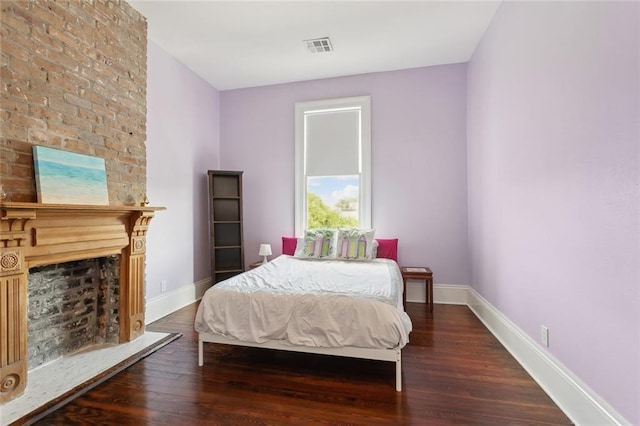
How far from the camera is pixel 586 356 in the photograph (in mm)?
1642

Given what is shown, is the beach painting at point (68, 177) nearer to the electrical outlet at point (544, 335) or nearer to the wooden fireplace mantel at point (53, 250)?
the wooden fireplace mantel at point (53, 250)

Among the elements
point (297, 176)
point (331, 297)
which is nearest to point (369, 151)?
point (297, 176)

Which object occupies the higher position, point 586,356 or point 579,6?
point 579,6

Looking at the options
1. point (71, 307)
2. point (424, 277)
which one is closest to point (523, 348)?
point (424, 277)

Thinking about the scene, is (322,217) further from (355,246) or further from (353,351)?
(353,351)

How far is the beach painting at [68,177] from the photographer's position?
2.09 m

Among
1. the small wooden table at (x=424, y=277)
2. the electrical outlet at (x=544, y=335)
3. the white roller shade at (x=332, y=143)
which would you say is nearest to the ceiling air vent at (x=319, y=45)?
the white roller shade at (x=332, y=143)

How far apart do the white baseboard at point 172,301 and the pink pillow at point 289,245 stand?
4.09ft

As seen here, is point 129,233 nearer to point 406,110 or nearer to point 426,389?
point 426,389

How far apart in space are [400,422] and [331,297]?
32.3 inches

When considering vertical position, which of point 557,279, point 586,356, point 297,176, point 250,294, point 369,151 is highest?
point 369,151

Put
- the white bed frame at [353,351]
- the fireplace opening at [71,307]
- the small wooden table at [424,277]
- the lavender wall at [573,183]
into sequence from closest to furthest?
the lavender wall at [573,183] < the white bed frame at [353,351] < the fireplace opening at [71,307] < the small wooden table at [424,277]

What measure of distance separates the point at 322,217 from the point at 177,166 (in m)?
2.02

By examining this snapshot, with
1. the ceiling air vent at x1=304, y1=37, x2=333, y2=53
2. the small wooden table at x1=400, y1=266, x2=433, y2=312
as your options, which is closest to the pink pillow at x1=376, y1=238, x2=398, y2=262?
the small wooden table at x1=400, y1=266, x2=433, y2=312
